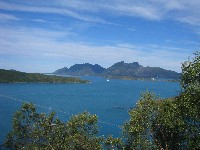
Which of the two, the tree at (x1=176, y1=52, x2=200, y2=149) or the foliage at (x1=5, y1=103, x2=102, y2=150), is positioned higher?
the tree at (x1=176, y1=52, x2=200, y2=149)

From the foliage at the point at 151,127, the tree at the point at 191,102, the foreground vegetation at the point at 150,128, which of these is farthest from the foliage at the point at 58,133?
the tree at the point at 191,102

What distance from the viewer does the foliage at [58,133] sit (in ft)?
100

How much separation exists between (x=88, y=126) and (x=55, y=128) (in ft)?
15.8

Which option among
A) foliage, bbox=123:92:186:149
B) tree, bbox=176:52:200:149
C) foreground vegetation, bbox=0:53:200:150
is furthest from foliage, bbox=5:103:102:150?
tree, bbox=176:52:200:149

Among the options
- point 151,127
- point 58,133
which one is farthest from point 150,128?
point 58,133

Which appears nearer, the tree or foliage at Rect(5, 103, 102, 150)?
the tree

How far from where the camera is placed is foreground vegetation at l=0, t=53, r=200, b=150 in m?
26.2

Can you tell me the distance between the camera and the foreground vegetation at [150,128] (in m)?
26.2

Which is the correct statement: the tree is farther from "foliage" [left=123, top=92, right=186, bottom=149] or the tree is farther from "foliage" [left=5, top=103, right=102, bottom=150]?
"foliage" [left=5, top=103, right=102, bottom=150]

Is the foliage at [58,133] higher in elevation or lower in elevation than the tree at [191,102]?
lower

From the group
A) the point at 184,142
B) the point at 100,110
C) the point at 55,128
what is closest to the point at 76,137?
the point at 55,128

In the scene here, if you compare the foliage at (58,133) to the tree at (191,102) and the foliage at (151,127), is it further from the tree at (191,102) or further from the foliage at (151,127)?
the tree at (191,102)

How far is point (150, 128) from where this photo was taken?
3061cm

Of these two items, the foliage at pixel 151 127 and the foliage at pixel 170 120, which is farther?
the foliage at pixel 151 127
